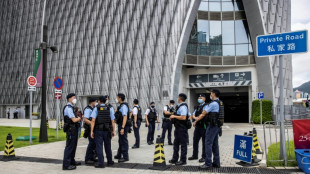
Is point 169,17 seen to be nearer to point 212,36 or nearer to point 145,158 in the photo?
point 212,36

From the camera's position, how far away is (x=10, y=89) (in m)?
40.2

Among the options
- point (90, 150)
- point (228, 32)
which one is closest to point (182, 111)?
point (90, 150)

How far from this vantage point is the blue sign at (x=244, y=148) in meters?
7.35

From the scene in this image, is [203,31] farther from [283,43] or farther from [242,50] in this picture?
[283,43]

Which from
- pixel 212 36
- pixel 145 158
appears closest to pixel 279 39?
pixel 145 158

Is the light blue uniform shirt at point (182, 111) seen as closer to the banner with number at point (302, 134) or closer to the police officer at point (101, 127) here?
the police officer at point (101, 127)

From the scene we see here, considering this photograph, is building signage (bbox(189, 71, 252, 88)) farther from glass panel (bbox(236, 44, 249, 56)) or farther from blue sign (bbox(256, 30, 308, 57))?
blue sign (bbox(256, 30, 308, 57))

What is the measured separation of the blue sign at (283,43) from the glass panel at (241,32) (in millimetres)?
23101

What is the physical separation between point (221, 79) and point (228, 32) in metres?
5.03

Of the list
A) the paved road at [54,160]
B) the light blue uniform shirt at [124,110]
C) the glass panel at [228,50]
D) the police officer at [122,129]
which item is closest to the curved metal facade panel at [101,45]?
the glass panel at [228,50]

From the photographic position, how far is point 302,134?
7258 millimetres

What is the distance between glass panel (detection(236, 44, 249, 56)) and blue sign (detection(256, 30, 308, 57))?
22.5m

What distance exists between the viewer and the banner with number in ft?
23.7

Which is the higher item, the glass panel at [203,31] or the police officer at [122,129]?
the glass panel at [203,31]
